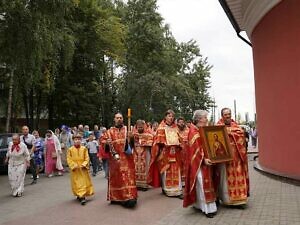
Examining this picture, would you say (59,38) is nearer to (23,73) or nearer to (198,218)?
(23,73)

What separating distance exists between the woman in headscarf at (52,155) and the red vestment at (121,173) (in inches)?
266

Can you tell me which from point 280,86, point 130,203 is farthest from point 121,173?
point 280,86

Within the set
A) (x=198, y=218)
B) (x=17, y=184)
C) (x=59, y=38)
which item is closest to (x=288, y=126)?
(x=198, y=218)

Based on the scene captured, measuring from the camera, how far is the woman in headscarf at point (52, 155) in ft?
52.6

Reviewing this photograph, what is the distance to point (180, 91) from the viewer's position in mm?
38156

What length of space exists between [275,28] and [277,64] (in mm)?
923

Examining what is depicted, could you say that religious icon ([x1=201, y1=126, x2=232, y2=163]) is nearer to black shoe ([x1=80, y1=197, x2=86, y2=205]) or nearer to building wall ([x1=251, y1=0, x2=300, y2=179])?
black shoe ([x1=80, y1=197, x2=86, y2=205])

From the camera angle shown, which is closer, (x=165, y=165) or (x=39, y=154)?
(x=165, y=165)

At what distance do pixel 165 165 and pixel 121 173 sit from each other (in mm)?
1675

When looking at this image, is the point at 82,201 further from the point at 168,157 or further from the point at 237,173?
the point at 237,173

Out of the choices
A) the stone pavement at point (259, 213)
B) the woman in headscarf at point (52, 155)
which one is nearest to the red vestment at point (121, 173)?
the stone pavement at point (259, 213)

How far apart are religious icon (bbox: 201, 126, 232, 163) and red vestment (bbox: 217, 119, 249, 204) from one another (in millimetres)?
208

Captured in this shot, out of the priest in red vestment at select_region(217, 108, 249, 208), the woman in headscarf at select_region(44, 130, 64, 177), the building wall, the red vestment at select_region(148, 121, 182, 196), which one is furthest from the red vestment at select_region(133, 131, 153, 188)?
the woman in headscarf at select_region(44, 130, 64, 177)

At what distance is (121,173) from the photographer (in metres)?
9.49
